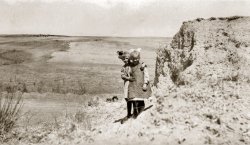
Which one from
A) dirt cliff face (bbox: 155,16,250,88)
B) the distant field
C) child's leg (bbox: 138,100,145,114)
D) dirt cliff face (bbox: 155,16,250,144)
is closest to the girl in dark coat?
child's leg (bbox: 138,100,145,114)

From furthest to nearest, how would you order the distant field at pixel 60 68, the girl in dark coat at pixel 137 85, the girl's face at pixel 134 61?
the distant field at pixel 60 68 < the girl's face at pixel 134 61 < the girl in dark coat at pixel 137 85

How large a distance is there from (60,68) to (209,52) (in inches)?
820

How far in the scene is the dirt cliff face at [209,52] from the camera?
356 inches

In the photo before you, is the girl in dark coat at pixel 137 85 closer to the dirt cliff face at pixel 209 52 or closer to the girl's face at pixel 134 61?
the girl's face at pixel 134 61

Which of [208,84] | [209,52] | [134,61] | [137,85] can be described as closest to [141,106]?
[137,85]

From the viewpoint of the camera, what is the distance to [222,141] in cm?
722

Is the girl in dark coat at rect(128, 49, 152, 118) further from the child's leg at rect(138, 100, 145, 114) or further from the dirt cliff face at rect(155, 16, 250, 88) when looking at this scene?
the dirt cliff face at rect(155, 16, 250, 88)

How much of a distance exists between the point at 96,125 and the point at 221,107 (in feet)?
9.32

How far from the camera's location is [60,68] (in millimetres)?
29750

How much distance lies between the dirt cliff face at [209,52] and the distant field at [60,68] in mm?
1510

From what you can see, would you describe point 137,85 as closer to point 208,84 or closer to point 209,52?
point 208,84

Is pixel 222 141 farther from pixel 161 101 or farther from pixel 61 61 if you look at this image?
pixel 61 61

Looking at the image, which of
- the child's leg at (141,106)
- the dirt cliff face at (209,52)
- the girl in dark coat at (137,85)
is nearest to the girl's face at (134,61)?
the girl in dark coat at (137,85)

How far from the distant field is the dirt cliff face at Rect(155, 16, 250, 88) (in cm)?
151
